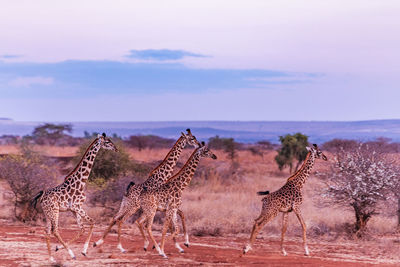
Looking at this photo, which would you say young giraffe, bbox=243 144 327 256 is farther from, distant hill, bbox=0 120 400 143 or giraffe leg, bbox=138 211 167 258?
distant hill, bbox=0 120 400 143

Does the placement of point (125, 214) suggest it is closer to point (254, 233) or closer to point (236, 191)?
point (254, 233)

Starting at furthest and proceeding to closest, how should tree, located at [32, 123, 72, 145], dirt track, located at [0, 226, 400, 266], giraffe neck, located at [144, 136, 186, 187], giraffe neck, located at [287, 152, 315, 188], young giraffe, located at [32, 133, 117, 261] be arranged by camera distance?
tree, located at [32, 123, 72, 145] < giraffe neck, located at [287, 152, 315, 188] < giraffe neck, located at [144, 136, 186, 187] < dirt track, located at [0, 226, 400, 266] < young giraffe, located at [32, 133, 117, 261]

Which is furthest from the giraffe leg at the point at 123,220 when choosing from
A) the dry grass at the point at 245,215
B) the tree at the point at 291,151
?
the tree at the point at 291,151

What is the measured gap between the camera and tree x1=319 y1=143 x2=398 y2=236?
15.6m

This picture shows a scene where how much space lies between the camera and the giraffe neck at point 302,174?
42.1 ft

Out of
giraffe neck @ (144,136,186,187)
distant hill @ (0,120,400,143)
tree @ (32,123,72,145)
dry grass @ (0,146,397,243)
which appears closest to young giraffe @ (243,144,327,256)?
giraffe neck @ (144,136,186,187)

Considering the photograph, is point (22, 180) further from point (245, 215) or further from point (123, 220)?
point (245, 215)

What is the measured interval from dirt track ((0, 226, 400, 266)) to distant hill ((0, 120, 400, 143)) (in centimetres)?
9624

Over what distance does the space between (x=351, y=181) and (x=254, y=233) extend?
4606mm

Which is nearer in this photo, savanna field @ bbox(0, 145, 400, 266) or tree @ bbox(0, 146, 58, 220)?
savanna field @ bbox(0, 145, 400, 266)

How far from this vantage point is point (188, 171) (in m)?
12.4

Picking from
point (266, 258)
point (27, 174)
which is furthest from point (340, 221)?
point (27, 174)

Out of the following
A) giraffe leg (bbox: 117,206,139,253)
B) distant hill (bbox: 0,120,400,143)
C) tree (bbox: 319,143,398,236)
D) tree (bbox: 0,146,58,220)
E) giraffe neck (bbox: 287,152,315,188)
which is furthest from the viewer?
distant hill (bbox: 0,120,400,143)

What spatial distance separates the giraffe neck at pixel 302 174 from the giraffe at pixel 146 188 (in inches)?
80.3
